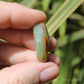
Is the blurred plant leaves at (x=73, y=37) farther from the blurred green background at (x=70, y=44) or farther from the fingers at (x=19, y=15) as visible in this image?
the fingers at (x=19, y=15)

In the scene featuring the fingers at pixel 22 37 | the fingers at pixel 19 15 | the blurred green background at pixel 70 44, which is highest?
the fingers at pixel 19 15

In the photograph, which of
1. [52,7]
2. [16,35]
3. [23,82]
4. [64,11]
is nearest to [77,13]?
[52,7]

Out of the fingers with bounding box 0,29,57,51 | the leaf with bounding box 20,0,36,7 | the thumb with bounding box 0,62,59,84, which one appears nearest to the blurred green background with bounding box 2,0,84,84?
the leaf with bounding box 20,0,36,7

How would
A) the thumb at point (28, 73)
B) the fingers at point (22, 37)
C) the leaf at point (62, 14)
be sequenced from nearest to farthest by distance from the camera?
the thumb at point (28, 73) → the fingers at point (22, 37) → the leaf at point (62, 14)

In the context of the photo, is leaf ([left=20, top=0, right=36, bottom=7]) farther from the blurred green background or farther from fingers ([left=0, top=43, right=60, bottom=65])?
fingers ([left=0, top=43, right=60, bottom=65])

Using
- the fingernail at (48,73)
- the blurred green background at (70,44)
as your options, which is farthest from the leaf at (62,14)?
the fingernail at (48,73)

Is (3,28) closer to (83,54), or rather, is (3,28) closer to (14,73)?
(14,73)

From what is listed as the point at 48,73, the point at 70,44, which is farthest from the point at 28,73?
the point at 70,44

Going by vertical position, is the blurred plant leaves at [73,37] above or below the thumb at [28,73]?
below

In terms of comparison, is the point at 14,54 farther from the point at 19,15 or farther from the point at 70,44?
the point at 70,44
